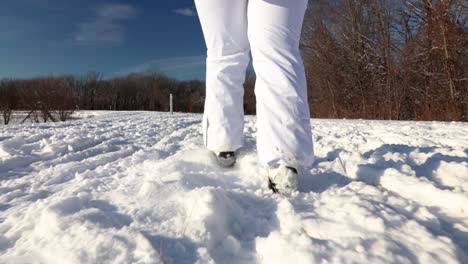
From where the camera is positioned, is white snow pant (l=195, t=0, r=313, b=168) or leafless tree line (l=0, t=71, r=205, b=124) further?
leafless tree line (l=0, t=71, r=205, b=124)

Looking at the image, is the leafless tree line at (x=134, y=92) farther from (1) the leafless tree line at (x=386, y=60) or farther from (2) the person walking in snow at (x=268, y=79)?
(2) the person walking in snow at (x=268, y=79)

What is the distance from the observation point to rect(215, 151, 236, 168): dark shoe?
4.47 feet

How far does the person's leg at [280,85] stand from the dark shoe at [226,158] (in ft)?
0.99

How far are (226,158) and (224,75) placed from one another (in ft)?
1.05

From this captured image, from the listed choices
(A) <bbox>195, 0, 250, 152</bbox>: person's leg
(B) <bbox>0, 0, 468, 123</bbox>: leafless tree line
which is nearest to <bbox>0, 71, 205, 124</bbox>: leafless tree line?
(B) <bbox>0, 0, 468, 123</bbox>: leafless tree line

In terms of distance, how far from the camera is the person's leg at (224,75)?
4.21 feet

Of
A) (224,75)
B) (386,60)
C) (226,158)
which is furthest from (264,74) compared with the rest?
(386,60)

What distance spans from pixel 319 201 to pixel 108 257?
0.56 meters

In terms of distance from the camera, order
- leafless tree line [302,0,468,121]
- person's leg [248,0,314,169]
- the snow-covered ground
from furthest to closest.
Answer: leafless tree line [302,0,468,121]
person's leg [248,0,314,169]
the snow-covered ground

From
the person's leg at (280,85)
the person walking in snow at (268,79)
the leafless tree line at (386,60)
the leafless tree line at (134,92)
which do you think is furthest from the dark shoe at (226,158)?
the leafless tree line at (134,92)

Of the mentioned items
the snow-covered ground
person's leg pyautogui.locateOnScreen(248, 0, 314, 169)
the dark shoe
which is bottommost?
the snow-covered ground

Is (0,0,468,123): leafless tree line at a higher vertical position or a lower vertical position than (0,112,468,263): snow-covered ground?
higher

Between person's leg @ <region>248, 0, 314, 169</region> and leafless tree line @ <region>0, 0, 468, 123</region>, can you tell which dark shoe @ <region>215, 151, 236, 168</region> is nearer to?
person's leg @ <region>248, 0, 314, 169</region>

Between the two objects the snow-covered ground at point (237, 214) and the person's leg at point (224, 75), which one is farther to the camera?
the person's leg at point (224, 75)
